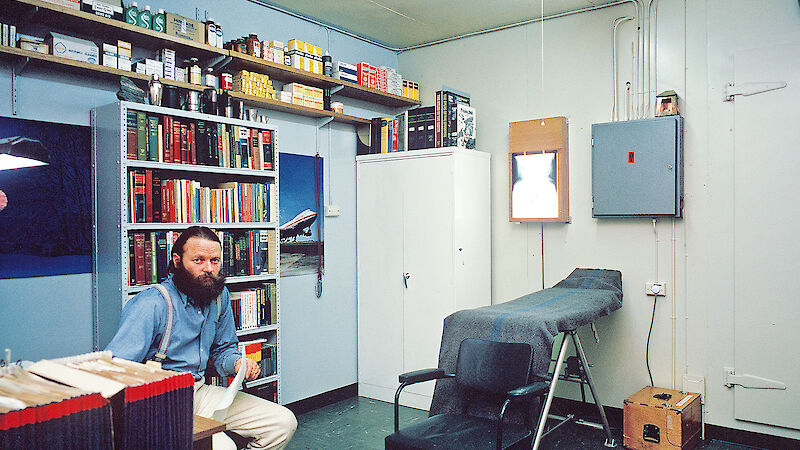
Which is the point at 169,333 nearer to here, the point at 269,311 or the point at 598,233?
the point at 269,311

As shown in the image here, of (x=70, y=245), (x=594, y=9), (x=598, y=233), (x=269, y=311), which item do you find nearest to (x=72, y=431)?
(x=70, y=245)

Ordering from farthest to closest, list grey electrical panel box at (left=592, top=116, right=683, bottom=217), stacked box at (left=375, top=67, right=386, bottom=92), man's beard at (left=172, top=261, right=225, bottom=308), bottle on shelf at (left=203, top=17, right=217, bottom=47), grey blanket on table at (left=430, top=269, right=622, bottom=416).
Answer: stacked box at (left=375, top=67, right=386, bottom=92) → grey electrical panel box at (left=592, top=116, right=683, bottom=217) → bottle on shelf at (left=203, top=17, right=217, bottom=47) → grey blanket on table at (left=430, top=269, right=622, bottom=416) → man's beard at (left=172, top=261, right=225, bottom=308)

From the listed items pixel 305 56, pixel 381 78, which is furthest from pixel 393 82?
pixel 305 56

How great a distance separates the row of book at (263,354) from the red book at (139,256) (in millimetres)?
803

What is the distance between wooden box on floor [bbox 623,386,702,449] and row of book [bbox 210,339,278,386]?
2.37 m

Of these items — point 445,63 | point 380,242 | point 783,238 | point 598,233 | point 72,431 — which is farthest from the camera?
point 445,63

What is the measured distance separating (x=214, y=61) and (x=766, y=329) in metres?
4.01

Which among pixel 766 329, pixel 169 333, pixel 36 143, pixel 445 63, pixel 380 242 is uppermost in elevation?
pixel 445 63

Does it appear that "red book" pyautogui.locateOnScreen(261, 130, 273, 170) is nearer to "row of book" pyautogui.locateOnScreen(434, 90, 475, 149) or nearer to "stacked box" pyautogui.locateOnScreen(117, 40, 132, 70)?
"stacked box" pyautogui.locateOnScreen(117, 40, 132, 70)

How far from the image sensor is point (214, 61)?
12.0ft

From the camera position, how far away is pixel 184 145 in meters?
3.31

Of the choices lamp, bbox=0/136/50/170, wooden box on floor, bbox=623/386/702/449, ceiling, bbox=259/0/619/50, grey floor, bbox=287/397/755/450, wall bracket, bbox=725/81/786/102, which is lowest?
grey floor, bbox=287/397/755/450

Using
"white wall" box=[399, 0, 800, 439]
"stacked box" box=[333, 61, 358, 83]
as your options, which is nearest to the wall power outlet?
"white wall" box=[399, 0, 800, 439]

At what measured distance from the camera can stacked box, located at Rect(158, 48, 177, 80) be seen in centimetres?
340
